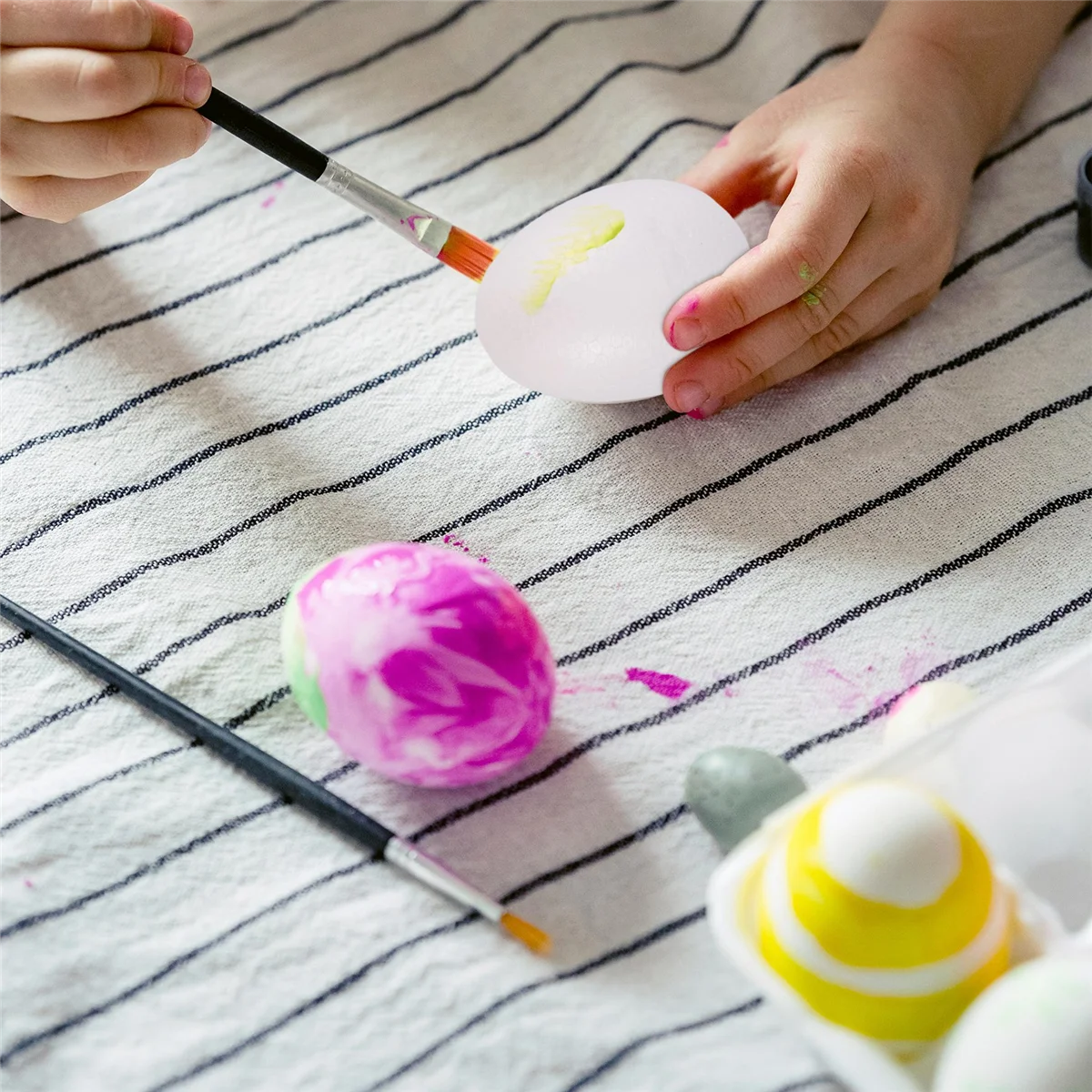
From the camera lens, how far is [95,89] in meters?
0.52

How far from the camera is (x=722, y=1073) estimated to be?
1.40ft

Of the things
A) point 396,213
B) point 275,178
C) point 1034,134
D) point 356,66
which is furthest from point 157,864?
point 1034,134

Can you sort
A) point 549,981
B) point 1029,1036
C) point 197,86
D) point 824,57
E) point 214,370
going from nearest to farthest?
point 1029,1036 → point 549,981 → point 197,86 → point 214,370 → point 824,57

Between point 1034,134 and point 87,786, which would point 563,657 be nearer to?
point 87,786

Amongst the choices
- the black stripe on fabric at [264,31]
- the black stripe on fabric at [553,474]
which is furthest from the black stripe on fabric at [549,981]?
the black stripe on fabric at [264,31]

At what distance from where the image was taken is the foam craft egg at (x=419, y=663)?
1.46 ft

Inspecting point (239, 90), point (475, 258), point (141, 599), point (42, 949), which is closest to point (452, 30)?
point (239, 90)

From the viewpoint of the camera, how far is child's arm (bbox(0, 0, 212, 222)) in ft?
1.72

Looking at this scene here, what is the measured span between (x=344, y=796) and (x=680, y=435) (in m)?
0.25

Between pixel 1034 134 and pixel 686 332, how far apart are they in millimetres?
323

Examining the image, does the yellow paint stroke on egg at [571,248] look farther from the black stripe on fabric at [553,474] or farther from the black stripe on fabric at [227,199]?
the black stripe on fabric at [227,199]

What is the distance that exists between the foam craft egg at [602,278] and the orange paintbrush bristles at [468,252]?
23 mm

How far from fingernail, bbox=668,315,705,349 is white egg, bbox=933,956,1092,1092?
0.31 metres

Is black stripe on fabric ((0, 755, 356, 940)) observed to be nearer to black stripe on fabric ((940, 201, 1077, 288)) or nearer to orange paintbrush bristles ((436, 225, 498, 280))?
orange paintbrush bristles ((436, 225, 498, 280))
